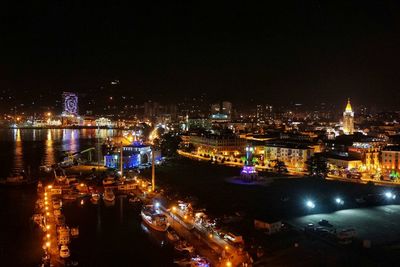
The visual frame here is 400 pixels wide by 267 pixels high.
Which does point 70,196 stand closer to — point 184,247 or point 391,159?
point 184,247

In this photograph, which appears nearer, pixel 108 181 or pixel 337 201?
pixel 337 201

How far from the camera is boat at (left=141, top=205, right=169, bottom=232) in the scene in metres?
6.42

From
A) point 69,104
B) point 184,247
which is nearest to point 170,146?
point 184,247

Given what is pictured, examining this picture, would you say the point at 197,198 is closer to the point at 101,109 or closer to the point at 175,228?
the point at 175,228

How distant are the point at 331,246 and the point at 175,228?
2.26 m

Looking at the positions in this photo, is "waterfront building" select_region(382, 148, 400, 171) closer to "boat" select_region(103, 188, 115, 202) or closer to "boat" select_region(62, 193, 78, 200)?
"boat" select_region(103, 188, 115, 202)

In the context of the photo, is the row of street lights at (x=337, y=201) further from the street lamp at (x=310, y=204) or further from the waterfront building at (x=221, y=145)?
the waterfront building at (x=221, y=145)

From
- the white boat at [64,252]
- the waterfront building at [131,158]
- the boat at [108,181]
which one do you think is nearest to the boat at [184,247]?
the white boat at [64,252]

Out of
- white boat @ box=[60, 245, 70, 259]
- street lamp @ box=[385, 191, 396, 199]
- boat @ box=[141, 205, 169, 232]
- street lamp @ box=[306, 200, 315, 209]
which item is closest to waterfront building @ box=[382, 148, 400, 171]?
street lamp @ box=[385, 191, 396, 199]

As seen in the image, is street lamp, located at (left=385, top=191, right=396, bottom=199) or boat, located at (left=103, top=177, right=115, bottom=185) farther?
boat, located at (left=103, top=177, right=115, bottom=185)

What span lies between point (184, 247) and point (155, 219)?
107 centimetres

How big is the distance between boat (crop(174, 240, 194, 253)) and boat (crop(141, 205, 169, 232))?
745mm

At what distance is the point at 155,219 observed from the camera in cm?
651

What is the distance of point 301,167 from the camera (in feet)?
41.1
